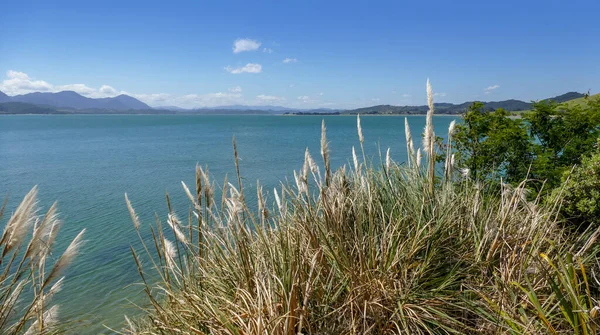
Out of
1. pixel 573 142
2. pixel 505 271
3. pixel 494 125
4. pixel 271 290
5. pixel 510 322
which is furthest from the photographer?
pixel 494 125

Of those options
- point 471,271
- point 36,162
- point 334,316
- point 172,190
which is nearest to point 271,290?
point 334,316

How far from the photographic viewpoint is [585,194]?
213 inches

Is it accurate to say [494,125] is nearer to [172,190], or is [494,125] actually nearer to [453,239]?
[453,239]

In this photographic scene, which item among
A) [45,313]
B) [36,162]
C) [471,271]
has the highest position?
[471,271]

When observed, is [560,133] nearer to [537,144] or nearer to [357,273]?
[537,144]

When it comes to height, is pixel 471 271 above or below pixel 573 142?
below

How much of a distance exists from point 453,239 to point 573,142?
22.0 feet

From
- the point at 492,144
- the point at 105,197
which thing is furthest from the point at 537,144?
the point at 105,197

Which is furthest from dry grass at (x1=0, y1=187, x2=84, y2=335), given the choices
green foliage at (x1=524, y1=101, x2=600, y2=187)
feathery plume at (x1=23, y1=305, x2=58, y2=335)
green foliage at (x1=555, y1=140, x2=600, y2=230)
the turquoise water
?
green foliage at (x1=524, y1=101, x2=600, y2=187)

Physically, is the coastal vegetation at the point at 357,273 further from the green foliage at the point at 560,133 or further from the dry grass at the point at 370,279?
the green foliage at the point at 560,133

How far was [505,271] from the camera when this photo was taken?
10.5ft

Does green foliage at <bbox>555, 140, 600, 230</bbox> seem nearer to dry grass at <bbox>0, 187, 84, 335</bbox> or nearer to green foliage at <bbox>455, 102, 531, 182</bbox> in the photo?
green foliage at <bbox>455, 102, 531, 182</bbox>

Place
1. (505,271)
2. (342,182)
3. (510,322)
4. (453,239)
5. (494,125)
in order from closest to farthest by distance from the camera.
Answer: (510,322) < (505,271) < (453,239) < (342,182) < (494,125)

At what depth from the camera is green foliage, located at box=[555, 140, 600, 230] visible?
523cm
